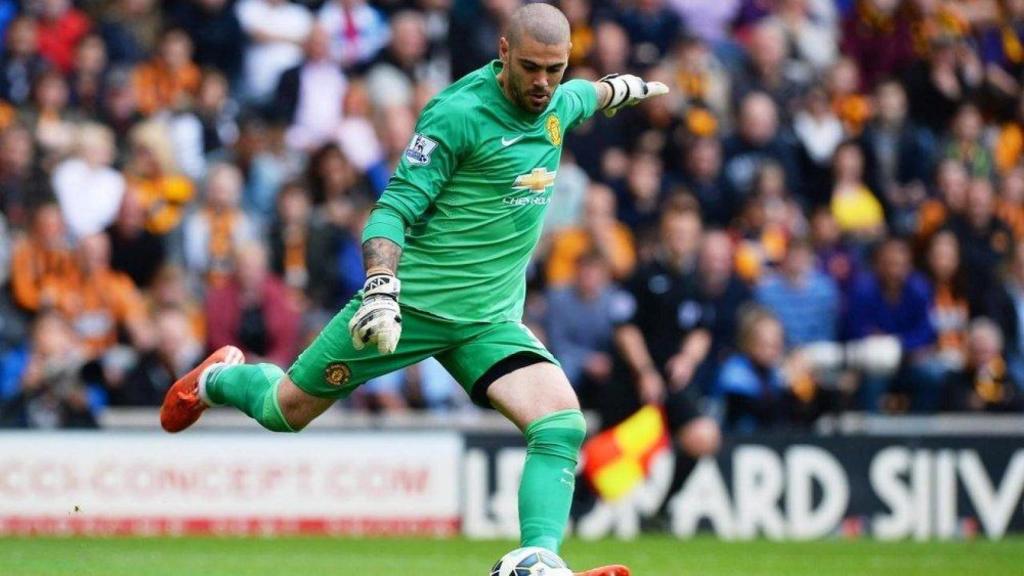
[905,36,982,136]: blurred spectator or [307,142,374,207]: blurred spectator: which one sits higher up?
[905,36,982,136]: blurred spectator

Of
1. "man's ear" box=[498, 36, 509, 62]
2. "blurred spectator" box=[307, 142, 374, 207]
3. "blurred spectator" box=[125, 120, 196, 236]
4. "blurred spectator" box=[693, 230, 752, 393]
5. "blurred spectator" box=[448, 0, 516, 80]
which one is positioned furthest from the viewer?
"blurred spectator" box=[448, 0, 516, 80]

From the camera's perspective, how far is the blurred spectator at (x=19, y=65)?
57.0 ft

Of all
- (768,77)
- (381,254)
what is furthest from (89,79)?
(381,254)

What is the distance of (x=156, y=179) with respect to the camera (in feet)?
56.0

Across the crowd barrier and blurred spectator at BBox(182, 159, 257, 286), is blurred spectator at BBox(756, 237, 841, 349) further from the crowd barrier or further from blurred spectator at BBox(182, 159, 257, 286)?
blurred spectator at BBox(182, 159, 257, 286)

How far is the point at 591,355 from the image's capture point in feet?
53.1

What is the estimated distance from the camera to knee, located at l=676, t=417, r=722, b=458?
15617mm

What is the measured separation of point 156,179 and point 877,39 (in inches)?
323

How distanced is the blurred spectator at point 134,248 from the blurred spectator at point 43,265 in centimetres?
44

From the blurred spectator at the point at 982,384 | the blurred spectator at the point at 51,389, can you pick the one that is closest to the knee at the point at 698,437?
the blurred spectator at the point at 982,384

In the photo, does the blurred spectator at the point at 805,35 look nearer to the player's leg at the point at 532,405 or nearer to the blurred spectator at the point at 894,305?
the blurred spectator at the point at 894,305

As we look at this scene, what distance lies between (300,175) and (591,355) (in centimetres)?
325

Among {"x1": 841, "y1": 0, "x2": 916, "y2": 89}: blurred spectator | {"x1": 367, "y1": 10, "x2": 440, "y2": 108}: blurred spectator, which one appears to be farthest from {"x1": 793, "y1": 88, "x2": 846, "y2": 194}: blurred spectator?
{"x1": 367, "y1": 10, "x2": 440, "y2": 108}: blurred spectator

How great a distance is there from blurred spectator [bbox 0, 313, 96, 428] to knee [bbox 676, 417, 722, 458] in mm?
4698
